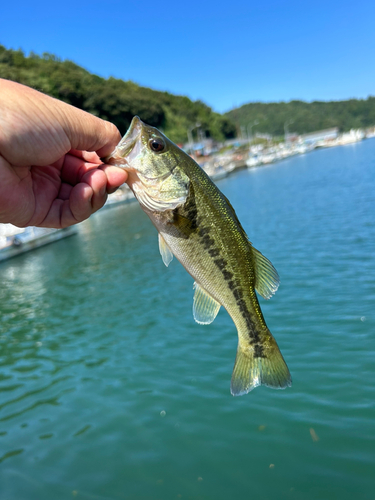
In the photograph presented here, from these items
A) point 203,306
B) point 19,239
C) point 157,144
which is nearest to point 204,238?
point 203,306

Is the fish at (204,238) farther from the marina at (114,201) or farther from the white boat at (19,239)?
the white boat at (19,239)

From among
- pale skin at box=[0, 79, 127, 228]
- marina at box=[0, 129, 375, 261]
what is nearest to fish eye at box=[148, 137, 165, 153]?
pale skin at box=[0, 79, 127, 228]

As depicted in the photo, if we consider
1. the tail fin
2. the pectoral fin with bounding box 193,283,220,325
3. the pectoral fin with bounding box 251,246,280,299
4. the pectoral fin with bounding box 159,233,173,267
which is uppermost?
the pectoral fin with bounding box 159,233,173,267

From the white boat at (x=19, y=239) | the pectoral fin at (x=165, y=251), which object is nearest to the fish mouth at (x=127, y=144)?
the pectoral fin at (x=165, y=251)

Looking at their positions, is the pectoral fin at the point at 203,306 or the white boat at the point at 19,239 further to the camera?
the white boat at the point at 19,239

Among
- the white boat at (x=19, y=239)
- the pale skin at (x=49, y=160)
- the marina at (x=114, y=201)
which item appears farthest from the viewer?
the marina at (x=114, y=201)

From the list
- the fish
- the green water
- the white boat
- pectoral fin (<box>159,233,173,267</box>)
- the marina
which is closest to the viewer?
the fish

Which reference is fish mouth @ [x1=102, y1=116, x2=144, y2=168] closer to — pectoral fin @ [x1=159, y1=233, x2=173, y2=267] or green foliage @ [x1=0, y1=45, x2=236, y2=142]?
pectoral fin @ [x1=159, y1=233, x2=173, y2=267]
